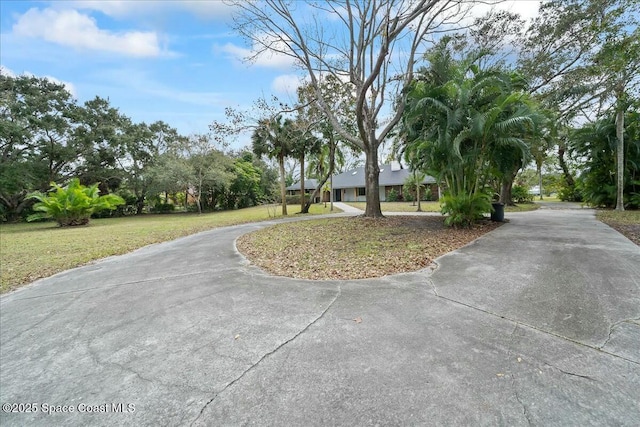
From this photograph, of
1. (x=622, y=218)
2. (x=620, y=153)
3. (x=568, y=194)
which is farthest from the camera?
(x=568, y=194)

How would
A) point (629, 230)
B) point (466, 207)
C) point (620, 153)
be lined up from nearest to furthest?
point (629, 230) → point (466, 207) → point (620, 153)

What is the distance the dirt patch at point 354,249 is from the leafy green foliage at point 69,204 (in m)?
14.4

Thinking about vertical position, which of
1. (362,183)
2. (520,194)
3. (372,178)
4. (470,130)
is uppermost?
(470,130)

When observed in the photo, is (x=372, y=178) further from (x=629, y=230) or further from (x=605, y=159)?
(x=605, y=159)

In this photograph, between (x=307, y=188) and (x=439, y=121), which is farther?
(x=307, y=188)

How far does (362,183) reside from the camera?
1503 inches

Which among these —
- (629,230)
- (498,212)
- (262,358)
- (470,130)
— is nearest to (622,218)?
(629,230)

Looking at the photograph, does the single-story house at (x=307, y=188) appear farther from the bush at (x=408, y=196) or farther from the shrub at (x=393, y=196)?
the bush at (x=408, y=196)

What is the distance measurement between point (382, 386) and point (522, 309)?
2.34m

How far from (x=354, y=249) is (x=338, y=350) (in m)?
4.58

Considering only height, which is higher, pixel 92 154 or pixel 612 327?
pixel 92 154

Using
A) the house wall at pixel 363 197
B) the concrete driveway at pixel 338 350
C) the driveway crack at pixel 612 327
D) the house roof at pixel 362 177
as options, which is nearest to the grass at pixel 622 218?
the concrete driveway at pixel 338 350

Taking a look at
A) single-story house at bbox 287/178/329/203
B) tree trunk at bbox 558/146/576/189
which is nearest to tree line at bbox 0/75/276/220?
single-story house at bbox 287/178/329/203

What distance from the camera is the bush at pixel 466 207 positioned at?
936 cm
